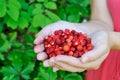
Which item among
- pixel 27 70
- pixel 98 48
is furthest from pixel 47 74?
pixel 98 48

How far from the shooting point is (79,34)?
134cm

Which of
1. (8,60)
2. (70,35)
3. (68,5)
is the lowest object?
(8,60)

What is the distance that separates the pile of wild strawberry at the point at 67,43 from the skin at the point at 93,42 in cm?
3

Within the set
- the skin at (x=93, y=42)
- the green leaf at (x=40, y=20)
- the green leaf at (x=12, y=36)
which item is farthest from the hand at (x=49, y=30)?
the green leaf at (x=12, y=36)

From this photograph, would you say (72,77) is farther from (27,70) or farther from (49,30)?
(49,30)

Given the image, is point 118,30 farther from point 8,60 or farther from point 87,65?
point 8,60

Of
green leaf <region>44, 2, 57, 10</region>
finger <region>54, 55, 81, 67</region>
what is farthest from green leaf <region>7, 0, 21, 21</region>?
finger <region>54, 55, 81, 67</region>

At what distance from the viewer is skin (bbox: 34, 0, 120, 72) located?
1215 mm

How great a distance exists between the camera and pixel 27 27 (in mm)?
2064

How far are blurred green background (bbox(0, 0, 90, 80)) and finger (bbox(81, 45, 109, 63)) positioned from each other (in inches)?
26.6

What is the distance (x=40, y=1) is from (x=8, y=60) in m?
0.38

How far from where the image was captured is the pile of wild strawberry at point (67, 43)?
4.15 ft

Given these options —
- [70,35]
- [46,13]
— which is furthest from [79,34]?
[46,13]

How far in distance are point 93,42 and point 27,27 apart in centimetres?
80
